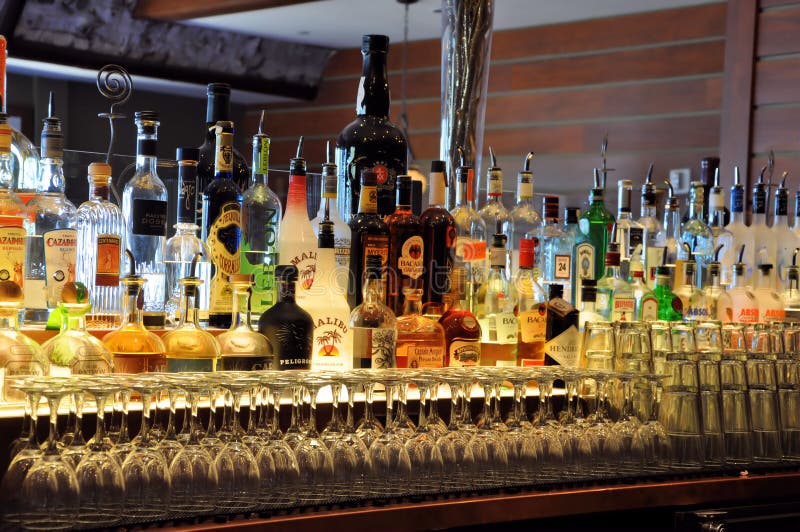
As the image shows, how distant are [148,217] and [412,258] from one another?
21.9 inches

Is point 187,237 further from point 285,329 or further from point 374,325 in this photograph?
point 374,325

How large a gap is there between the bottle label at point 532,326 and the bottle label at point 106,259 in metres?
0.94

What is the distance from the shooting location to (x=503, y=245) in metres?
2.48

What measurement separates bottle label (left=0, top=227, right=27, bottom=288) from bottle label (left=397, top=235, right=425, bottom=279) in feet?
2.60

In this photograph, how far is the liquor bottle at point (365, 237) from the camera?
2.27 metres

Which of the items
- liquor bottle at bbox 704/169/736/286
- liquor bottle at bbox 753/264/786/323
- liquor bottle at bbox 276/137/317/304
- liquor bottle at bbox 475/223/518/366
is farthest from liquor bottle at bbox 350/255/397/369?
liquor bottle at bbox 704/169/736/286

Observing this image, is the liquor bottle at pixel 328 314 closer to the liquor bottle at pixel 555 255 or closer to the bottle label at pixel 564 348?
the bottle label at pixel 564 348

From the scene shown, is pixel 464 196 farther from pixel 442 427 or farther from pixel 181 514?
pixel 181 514

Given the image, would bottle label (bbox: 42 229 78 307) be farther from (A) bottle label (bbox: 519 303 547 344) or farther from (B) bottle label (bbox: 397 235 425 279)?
(A) bottle label (bbox: 519 303 547 344)

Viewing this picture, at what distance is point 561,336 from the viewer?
2.52 metres

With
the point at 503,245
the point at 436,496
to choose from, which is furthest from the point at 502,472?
the point at 503,245

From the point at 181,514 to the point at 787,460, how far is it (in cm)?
145

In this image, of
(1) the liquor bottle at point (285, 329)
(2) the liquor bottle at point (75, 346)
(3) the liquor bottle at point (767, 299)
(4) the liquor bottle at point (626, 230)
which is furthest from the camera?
(3) the liquor bottle at point (767, 299)

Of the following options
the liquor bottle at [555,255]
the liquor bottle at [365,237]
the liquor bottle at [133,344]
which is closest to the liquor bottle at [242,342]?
the liquor bottle at [133,344]
